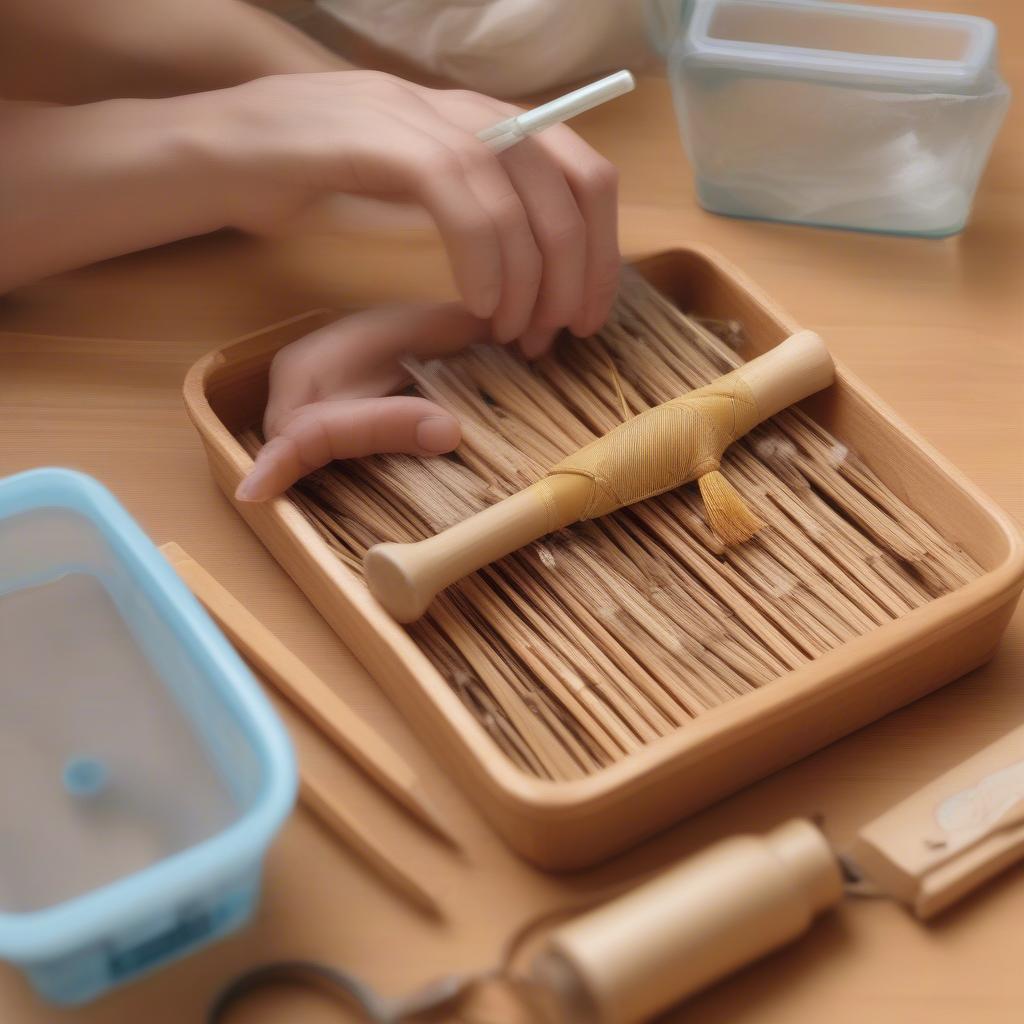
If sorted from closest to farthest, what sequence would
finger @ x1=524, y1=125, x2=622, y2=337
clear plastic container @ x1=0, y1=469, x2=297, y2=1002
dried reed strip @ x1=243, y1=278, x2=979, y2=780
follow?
1. clear plastic container @ x1=0, y1=469, x2=297, y2=1002
2. dried reed strip @ x1=243, y1=278, x2=979, y2=780
3. finger @ x1=524, y1=125, x2=622, y2=337

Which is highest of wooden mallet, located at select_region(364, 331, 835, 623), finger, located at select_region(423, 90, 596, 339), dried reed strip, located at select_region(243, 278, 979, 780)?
finger, located at select_region(423, 90, 596, 339)

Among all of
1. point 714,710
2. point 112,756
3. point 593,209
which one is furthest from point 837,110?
point 112,756

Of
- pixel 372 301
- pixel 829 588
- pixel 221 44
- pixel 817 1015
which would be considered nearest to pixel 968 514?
pixel 829 588

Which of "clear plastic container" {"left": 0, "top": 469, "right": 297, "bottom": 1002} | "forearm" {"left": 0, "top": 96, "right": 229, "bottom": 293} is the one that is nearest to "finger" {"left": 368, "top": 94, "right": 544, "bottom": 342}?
"forearm" {"left": 0, "top": 96, "right": 229, "bottom": 293}

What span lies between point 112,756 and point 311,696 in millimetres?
75

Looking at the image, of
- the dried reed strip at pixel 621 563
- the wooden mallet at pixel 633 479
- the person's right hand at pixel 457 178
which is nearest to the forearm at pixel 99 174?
the person's right hand at pixel 457 178

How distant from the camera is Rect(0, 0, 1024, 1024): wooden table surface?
0.46m

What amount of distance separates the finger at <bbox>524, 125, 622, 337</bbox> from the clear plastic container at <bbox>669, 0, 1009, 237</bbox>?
131mm

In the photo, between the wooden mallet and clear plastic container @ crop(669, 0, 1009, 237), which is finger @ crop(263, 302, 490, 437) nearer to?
the wooden mallet

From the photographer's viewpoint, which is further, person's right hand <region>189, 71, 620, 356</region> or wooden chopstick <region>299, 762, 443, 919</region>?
person's right hand <region>189, 71, 620, 356</region>

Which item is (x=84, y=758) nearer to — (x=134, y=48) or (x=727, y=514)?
(x=727, y=514)

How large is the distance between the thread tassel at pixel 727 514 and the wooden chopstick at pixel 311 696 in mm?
162

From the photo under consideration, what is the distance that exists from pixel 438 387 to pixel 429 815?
0.68ft

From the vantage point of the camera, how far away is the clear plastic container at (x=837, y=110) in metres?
0.70
